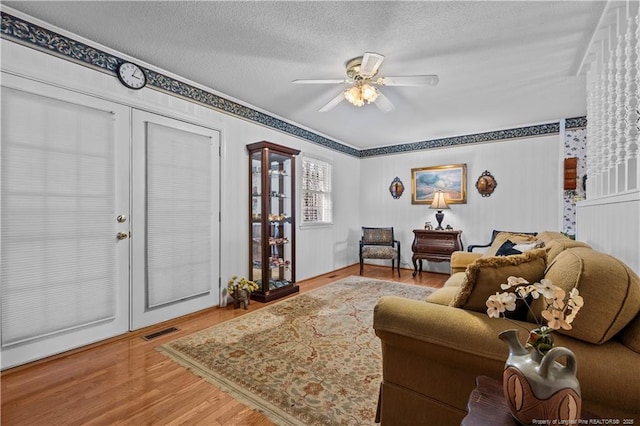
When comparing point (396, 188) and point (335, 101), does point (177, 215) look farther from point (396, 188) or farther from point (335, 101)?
point (396, 188)

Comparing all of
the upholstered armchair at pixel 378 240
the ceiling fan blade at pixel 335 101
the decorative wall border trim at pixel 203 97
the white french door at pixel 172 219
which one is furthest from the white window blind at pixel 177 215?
the upholstered armchair at pixel 378 240

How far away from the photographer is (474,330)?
1.17 m

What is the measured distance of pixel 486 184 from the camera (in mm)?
4895

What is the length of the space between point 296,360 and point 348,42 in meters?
2.54

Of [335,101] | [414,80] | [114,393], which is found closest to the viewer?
[114,393]

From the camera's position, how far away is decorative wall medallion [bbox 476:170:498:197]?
485cm

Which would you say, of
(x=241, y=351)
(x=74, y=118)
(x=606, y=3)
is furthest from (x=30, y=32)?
(x=606, y=3)

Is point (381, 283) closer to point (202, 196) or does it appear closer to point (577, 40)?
point (202, 196)

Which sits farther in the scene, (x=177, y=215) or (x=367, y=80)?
(x=177, y=215)

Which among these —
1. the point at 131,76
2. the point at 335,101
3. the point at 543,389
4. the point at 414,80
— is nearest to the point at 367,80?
the point at 335,101

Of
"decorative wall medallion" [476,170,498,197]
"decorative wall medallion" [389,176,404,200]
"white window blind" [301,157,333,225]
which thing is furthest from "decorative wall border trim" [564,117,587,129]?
"white window blind" [301,157,333,225]

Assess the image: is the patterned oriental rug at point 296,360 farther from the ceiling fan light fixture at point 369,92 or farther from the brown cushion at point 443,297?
the ceiling fan light fixture at point 369,92

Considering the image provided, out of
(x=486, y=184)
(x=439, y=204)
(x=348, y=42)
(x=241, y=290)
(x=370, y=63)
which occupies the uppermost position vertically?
(x=348, y=42)

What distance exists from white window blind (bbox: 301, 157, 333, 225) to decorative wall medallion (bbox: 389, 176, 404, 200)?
137 centimetres
